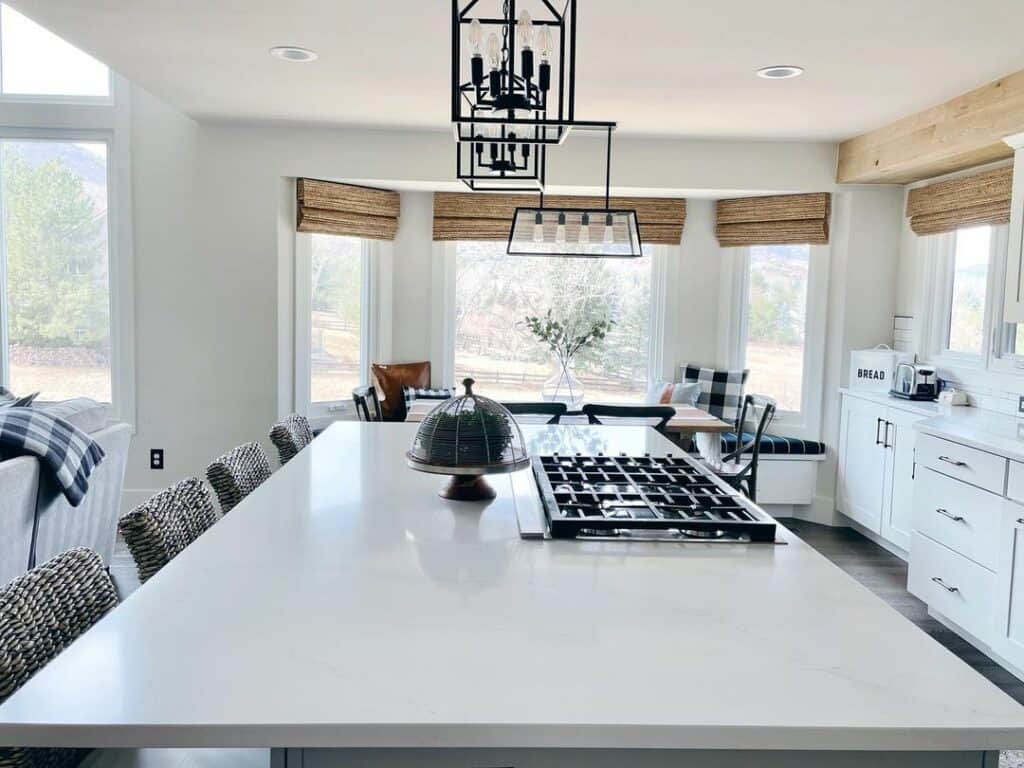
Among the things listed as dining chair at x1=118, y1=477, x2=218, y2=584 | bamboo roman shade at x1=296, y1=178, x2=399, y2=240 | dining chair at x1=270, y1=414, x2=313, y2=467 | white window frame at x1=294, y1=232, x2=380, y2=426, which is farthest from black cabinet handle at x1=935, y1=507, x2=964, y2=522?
bamboo roman shade at x1=296, y1=178, x2=399, y2=240

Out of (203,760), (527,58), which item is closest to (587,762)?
(203,760)

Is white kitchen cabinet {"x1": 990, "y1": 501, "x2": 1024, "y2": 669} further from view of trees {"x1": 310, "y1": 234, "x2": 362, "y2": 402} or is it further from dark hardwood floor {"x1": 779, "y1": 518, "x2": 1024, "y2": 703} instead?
view of trees {"x1": 310, "y1": 234, "x2": 362, "y2": 402}

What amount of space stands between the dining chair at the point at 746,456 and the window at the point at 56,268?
371 centimetres

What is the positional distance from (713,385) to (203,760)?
457 centimetres

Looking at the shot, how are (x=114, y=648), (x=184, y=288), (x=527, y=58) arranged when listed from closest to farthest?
1. (x=114, y=648)
2. (x=527, y=58)
3. (x=184, y=288)

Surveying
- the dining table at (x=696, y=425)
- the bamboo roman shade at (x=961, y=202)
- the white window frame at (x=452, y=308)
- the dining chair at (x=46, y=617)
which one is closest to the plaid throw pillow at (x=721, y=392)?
the dining table at (x=696, y=425)

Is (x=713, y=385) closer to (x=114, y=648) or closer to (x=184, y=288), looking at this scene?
(x=184, y=288)

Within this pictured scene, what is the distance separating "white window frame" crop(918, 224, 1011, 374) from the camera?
4.07 m

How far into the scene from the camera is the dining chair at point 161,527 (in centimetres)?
162

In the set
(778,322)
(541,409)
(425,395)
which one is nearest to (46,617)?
(541,409)

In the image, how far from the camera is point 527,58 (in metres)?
1.63

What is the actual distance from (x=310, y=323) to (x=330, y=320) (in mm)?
183

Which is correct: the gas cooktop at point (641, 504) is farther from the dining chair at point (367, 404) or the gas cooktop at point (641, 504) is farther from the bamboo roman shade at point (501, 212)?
the bamboo roman shade at point (501, 212)

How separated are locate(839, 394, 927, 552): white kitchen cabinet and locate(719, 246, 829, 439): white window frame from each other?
255 mm
